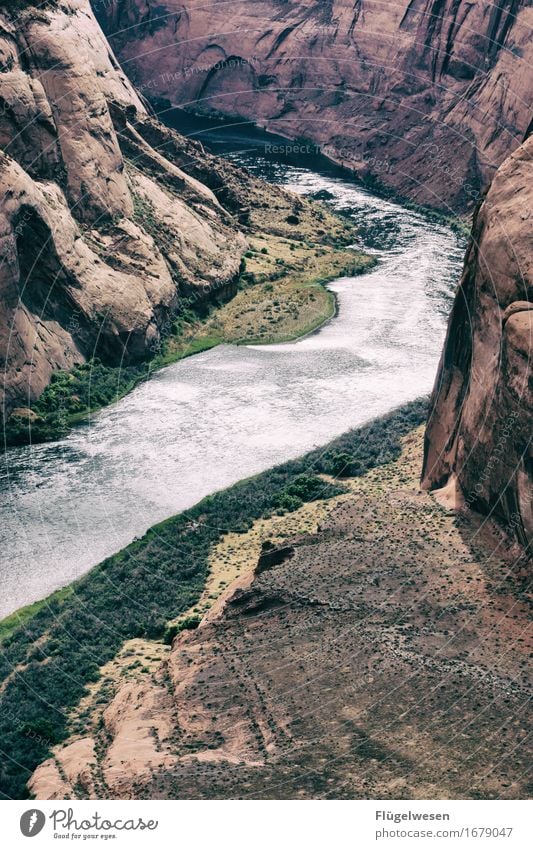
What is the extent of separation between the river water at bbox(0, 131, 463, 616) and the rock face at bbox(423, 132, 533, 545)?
18.0 m

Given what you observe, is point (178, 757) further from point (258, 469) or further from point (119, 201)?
point (119, 201)

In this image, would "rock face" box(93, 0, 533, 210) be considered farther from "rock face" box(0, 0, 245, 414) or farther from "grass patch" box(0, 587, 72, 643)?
"grass patch" box(0, 587, 72, 643)

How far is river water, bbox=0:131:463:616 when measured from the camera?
74.2 m

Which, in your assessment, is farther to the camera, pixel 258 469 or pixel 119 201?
pixel 119 201

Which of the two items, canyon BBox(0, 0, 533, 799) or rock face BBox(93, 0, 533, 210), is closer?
canyon BBox(0, 0, 533, 799)

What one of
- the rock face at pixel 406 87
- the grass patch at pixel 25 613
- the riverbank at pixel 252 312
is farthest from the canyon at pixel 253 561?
the rock face at pixel 406 87

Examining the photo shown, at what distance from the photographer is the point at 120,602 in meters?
65.5

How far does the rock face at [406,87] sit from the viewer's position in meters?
153

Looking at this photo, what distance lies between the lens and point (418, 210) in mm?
155875

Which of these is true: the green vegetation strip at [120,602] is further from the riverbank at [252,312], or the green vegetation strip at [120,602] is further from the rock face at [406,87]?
the rock face at [406,87]

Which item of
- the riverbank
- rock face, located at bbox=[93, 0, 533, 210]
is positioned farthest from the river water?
rock face, located at bbox=[93, 0, 533, 210]

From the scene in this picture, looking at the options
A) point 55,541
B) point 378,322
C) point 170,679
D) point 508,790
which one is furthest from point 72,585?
point 378,322

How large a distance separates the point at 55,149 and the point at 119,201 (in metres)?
9.48

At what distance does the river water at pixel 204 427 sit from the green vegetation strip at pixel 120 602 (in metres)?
2.06
